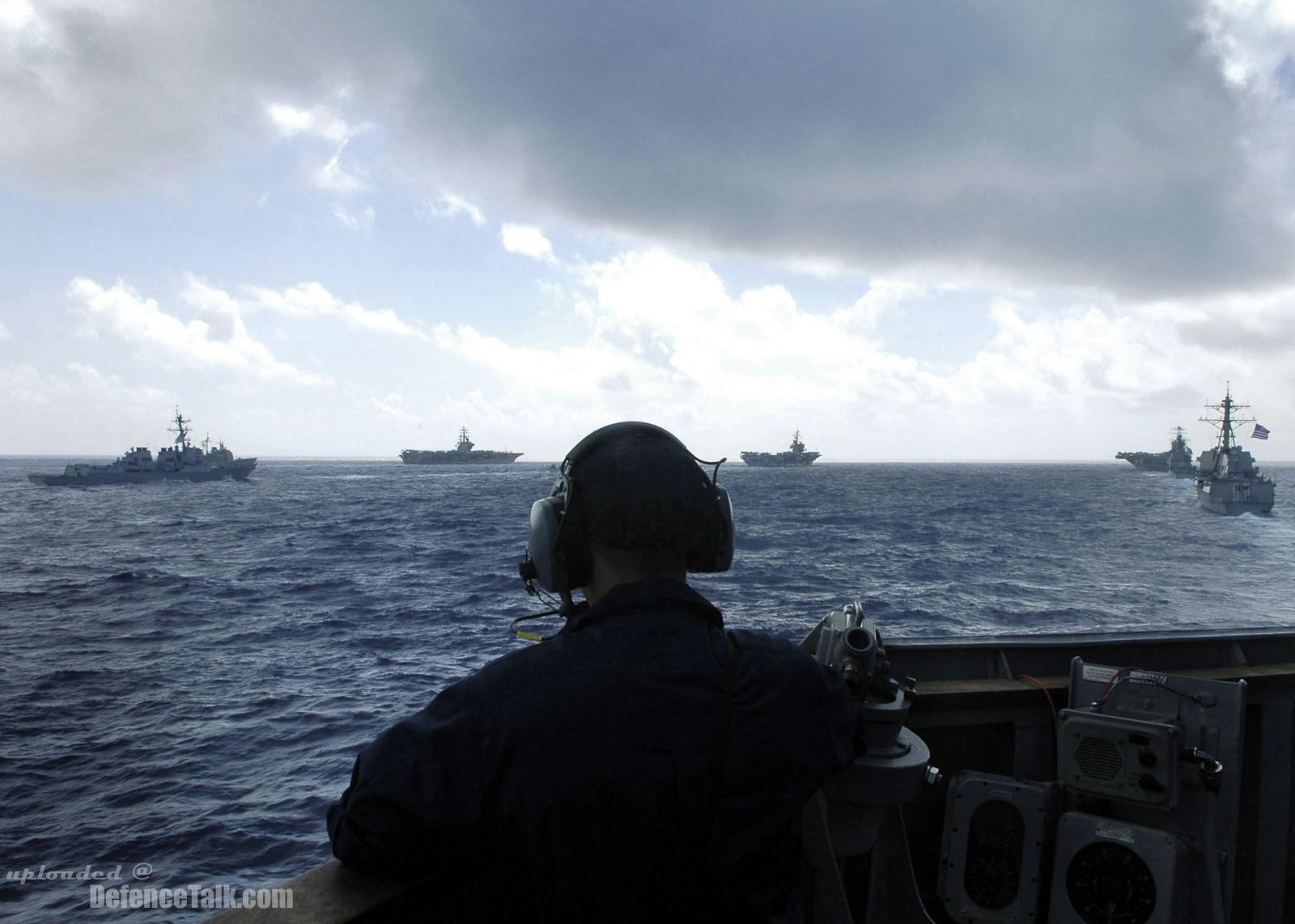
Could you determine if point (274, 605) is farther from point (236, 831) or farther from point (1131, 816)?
point (1131, 816)

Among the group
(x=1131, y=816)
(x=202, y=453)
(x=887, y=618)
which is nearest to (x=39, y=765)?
(x=1131, y=816)

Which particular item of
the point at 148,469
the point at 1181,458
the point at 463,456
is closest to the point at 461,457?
the point at 463,456

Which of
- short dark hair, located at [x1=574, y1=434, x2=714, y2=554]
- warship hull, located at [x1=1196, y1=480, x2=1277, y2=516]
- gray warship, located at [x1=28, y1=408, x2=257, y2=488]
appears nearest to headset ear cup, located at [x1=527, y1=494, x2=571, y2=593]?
short dark hair, located at [x1=574, y1=434, x2=714, y2=554]

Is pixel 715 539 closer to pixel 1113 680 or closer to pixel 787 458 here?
pixel 1113 680

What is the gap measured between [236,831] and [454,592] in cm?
1352

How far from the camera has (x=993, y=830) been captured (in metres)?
3.22

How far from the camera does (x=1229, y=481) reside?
2111 inches

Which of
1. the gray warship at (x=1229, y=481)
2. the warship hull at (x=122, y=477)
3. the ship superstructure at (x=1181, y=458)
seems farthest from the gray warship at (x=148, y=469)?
the ship superstructure at (x=1181, y=458)

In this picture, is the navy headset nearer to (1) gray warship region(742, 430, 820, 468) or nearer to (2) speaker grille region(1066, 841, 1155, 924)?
(2) speaker grille region(1066, 841, 1155, 924)

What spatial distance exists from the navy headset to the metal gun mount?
70 cm

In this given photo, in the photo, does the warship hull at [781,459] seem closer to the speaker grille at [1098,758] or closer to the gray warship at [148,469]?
the gray warship at [148,469]

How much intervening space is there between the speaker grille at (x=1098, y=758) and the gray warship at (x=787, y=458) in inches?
6516

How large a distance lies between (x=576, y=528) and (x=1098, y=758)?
2.54 meters

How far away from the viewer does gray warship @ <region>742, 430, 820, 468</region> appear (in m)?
168
